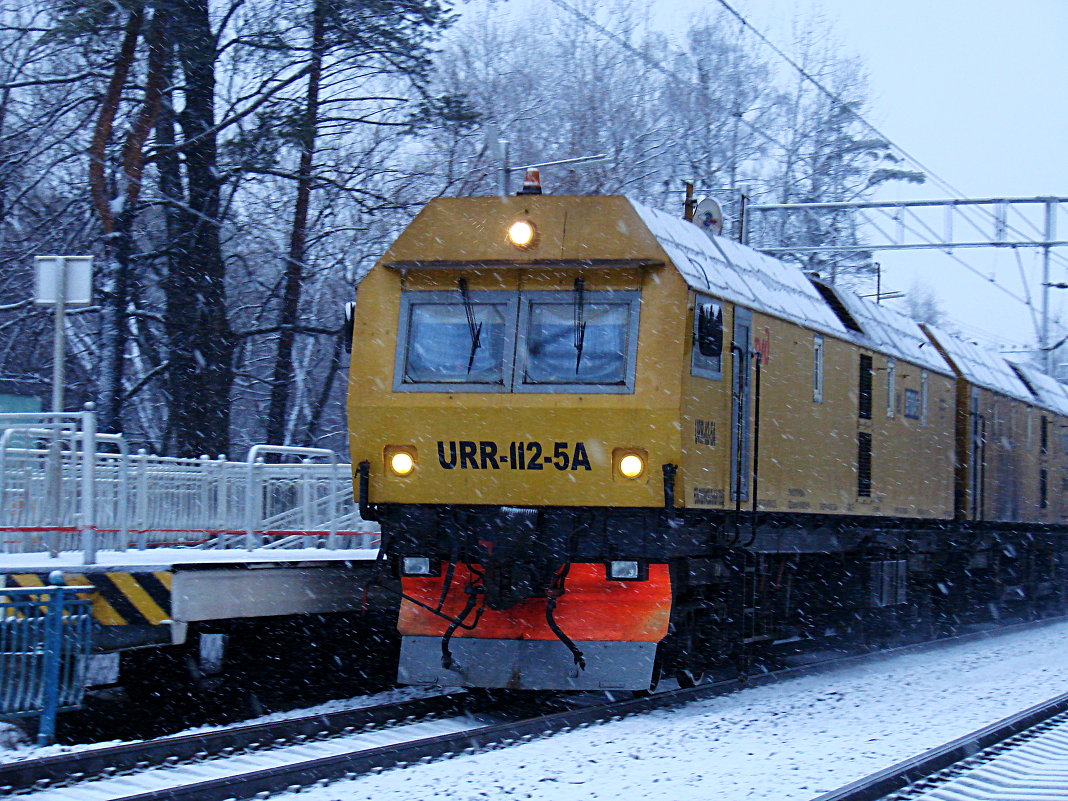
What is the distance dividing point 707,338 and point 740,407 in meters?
0.83

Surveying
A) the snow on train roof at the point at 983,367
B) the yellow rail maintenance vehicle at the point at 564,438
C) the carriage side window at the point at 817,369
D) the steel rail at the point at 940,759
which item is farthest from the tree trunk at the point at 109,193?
the steel rail at the point at 940,759

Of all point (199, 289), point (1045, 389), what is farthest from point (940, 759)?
point (1045, 389)

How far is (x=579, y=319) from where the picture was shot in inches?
380

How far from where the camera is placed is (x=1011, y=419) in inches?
735

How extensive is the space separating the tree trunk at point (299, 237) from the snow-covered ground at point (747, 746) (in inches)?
423

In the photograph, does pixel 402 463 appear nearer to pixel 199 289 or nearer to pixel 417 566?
pixel 417 566

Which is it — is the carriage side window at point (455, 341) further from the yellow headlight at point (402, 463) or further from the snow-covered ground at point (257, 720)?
the snow-covered ground at point (257, 720)

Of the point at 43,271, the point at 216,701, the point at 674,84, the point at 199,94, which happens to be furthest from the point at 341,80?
the point at 674,84

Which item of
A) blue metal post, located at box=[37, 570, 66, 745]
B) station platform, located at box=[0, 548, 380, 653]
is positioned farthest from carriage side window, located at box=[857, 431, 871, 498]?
blue metal post, located at box=[37, 570, 66, 745]

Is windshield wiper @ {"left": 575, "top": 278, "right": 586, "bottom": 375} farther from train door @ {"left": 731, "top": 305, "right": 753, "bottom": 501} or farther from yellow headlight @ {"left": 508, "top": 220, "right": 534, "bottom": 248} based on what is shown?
train door @ {"left": 731, "top": 305, "right": 753, "bottom": 501}

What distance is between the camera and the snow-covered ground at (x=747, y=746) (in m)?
6.84

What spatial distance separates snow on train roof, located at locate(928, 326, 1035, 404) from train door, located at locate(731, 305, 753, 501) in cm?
710

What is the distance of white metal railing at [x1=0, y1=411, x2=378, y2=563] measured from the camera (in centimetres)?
885

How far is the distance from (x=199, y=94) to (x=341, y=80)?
222 cm
